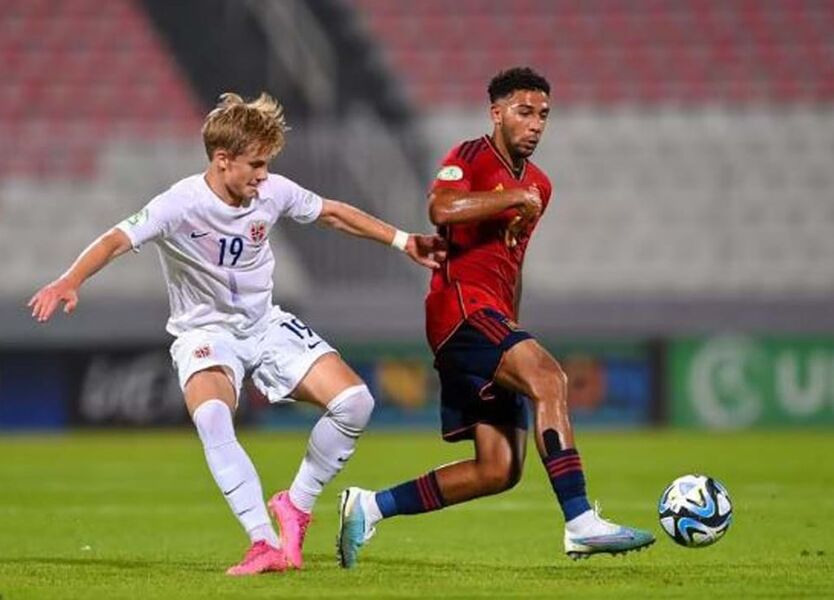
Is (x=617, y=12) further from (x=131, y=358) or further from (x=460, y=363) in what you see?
(x=460, y=363)

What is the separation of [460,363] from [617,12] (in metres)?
14.4

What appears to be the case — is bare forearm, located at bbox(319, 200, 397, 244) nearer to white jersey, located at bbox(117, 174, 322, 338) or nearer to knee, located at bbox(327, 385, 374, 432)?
white jersey, located at bbox(117, 174, 322, 338)

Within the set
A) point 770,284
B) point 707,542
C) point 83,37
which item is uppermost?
point 83,37

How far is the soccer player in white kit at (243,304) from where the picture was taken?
7242 mm

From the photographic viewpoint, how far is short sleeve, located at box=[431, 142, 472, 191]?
754 centimetres

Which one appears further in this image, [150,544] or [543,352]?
[150,544]

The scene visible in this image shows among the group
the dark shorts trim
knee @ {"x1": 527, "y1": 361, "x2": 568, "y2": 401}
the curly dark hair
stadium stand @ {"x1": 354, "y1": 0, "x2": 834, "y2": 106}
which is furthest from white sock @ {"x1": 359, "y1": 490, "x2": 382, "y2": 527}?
stadium stand @ {"x1": 354, "y1": 0, "x2": 834, "y2": 106}

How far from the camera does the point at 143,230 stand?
23.8ft

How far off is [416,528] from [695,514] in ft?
9.57

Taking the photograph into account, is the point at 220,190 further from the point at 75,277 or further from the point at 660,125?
the point at 660,125

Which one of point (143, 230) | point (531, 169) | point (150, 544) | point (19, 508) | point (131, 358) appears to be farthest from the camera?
point (131, 358)

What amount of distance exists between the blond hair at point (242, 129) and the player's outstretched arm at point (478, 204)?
70 cm

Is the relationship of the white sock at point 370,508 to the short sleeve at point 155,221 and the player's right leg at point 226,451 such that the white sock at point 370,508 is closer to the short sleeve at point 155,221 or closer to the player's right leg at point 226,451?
the player's right leg at point 226,451

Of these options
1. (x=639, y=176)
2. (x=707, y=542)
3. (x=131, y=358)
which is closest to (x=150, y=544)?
(x=707, y=542)
